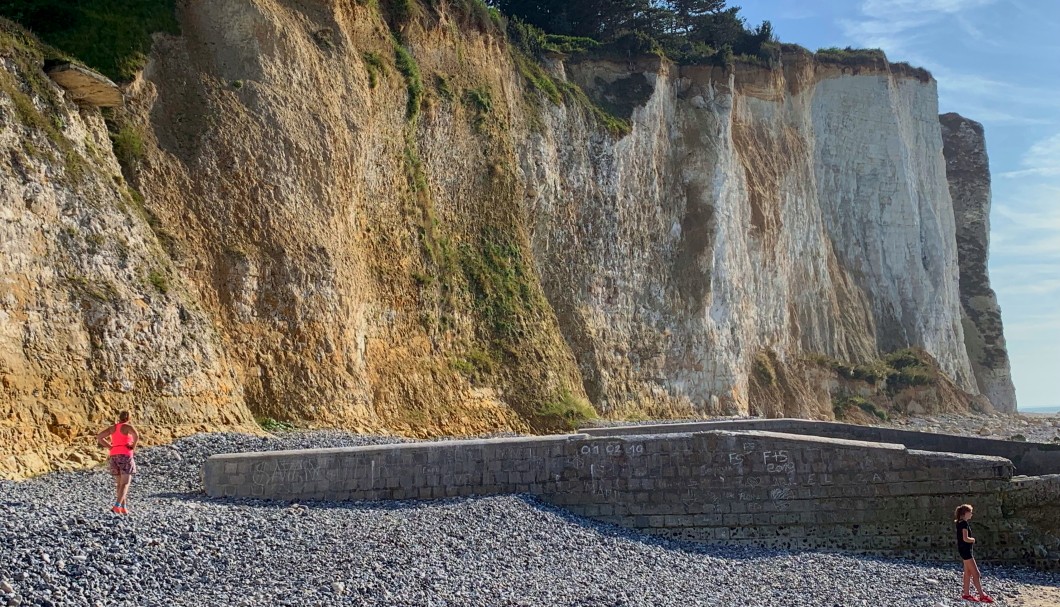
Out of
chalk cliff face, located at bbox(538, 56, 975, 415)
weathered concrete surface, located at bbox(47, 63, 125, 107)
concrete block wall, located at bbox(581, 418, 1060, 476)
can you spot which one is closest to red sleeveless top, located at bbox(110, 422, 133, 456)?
weathered concrete surface, located at bbox(47, 63, 125, 107)

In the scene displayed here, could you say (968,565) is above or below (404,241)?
below

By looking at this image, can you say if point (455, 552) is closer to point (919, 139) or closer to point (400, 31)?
point (400, 31)

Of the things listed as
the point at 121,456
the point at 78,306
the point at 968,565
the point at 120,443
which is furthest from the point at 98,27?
the point at 968,565

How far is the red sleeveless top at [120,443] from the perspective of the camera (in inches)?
433

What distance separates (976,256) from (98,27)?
5858cm

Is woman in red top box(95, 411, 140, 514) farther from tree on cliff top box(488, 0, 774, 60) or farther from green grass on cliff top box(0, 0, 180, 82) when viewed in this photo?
tree on cliff top box(488, 0, 774, 60)

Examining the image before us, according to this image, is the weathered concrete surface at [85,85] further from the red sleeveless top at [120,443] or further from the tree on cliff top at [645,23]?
the tree on cliff top at [645,23]

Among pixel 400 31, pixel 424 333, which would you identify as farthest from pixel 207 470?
pixel 400 31

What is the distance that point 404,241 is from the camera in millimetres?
24250

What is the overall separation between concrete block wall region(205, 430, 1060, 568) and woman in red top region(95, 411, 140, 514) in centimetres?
250

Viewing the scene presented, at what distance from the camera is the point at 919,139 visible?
179ft

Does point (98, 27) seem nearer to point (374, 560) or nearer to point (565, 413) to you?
point (565, 413)

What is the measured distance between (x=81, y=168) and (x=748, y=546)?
1237 centimetres

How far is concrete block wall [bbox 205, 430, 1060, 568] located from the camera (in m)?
13.6
